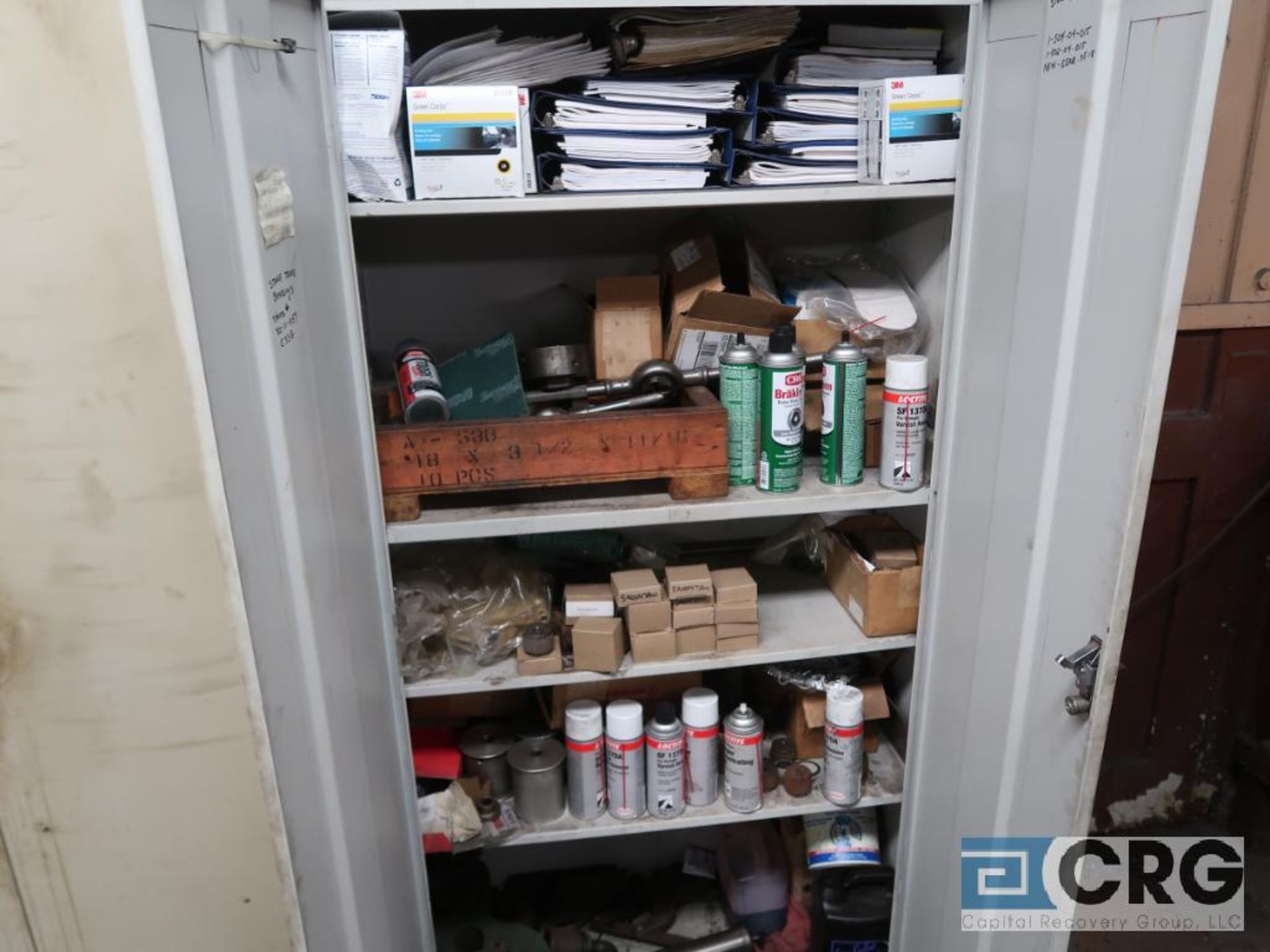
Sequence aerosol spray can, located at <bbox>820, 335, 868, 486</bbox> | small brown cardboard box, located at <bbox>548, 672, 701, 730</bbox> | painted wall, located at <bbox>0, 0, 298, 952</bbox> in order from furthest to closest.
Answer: small brown cardboard box, located at <bbox>548, 672, 701, 730</bbox>
aerosol spray can, located at <bbox>820, 335, 868, 486</bbox>
painted wall, located at <bbox>0, 0, 298, 952</bbox>

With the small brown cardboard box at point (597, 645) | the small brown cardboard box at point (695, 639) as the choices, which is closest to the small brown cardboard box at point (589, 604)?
the small brown cardboard box at point (597, 645)

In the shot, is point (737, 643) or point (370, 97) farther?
point (737, 643)

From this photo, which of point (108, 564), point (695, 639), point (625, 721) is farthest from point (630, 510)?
point (108, 564)

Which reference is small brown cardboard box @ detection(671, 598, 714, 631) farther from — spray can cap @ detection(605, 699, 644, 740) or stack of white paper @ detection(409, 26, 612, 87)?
stack of white paper @ detection(409, 26, 612, 87)

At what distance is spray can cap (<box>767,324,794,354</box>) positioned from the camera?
136cm

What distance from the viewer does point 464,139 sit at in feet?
3.98

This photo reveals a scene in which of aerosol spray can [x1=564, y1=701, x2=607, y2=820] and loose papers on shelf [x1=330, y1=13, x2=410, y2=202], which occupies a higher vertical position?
loose papers on shelf [x1=330, y1=13, x2=410, y2=202]

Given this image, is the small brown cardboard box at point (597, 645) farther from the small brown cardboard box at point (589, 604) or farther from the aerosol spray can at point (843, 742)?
the aerosol spray can at point (843, 742)

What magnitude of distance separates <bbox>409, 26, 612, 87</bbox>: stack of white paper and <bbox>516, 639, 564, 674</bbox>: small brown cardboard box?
846 mm

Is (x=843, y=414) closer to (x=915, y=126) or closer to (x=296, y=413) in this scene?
(x=915, y=126)

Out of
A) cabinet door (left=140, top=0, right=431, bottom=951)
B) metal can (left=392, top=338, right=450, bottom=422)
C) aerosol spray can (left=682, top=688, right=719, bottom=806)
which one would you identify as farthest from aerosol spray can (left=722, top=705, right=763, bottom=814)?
metal can (left=392, top=338, right=450, bottom=422)

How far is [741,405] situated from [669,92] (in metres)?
0.47

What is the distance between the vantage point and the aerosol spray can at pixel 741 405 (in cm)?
138

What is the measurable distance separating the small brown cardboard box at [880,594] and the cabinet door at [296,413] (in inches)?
30.9
